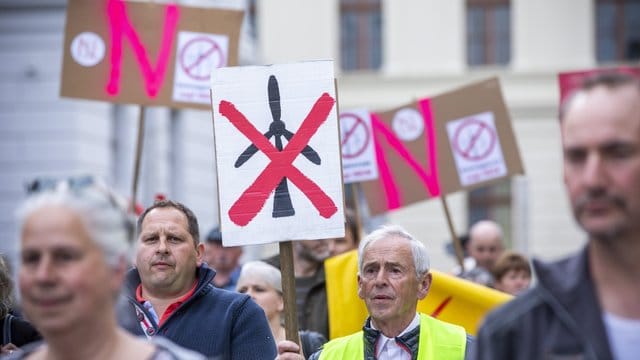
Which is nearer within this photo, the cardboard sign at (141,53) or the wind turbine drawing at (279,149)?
the wind turbine drawing at (279,149)

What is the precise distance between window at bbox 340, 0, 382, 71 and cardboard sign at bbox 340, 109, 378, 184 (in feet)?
87.0

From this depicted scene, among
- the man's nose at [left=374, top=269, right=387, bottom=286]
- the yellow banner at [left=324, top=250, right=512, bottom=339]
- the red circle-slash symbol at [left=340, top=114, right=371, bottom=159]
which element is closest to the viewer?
the man's nose at [left=374, top=269, right=387, bottom=286]

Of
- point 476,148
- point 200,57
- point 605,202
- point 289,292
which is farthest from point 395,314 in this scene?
point 476,148

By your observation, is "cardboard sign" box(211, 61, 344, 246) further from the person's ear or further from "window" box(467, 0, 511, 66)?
"window" box(467, 0, 511, 66)

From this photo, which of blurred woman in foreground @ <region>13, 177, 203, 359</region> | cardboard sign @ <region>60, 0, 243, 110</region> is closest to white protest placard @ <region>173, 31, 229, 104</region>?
cardboard sign @ <region>60, 0, 243, 110</region>

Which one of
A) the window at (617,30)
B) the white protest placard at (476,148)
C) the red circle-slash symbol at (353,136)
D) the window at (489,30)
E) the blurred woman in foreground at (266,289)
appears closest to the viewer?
the blurred woman in foreground at (266,289)

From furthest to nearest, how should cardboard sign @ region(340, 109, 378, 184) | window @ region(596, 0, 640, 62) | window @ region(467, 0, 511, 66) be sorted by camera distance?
window @ region(467, 0, 511, 66)
window @ region(596, 0, 640, 62)
cardboard sign @ region(340, 109, 378, 184)

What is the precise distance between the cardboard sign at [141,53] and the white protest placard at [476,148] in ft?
6.17

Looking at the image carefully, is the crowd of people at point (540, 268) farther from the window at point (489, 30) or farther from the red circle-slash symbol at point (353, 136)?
the window at point (489, 30)

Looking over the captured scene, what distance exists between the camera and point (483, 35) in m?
37.9

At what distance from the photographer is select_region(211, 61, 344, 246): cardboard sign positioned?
6.35 metres

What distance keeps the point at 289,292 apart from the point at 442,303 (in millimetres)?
1866

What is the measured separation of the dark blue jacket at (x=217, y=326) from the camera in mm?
6082

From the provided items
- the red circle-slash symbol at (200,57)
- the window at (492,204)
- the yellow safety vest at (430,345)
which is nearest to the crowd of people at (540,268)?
the yellow safety vest at (430,345)
